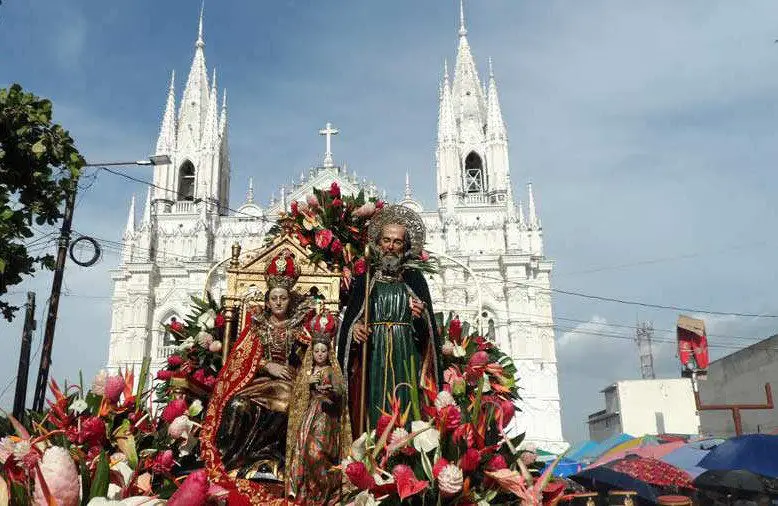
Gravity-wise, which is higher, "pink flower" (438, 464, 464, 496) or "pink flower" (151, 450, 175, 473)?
"pink flower" (151, 450, 175, 473)

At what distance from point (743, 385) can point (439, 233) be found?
14865 mm

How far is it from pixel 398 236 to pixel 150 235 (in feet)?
92.4

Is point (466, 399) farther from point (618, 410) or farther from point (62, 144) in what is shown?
point (618, 410)

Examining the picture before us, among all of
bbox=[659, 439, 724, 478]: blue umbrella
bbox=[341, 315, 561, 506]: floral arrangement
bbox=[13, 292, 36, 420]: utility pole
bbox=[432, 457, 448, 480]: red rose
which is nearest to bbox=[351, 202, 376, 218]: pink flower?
bbox=[341, 315, 561, 506]: floral arrangement

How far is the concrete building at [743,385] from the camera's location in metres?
21.9

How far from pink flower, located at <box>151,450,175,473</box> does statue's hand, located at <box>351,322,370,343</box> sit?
164 cm

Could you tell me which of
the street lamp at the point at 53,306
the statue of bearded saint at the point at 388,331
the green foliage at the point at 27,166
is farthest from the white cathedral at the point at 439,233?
the statue of bearded saint at the point at 388,331

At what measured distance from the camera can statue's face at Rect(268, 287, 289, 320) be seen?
19.0 feet

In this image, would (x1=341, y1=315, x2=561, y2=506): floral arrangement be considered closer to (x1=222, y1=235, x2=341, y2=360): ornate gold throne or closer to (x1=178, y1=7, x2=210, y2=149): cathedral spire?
(x1=222, y1=235, x2=341, y2=360): ornate gold throne

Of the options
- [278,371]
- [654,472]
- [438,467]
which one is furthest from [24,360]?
[654,472]

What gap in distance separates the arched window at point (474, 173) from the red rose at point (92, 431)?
30.3 m

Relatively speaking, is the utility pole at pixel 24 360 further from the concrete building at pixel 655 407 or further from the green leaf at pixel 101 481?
the concrete building at pixel 655 407

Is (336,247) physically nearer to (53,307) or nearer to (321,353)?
(321,353)

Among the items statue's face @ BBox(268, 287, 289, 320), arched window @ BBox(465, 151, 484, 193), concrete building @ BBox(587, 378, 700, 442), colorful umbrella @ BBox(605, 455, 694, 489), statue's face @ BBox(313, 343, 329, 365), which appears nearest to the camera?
statue's face @ BBox(313, 343, 329, 365)
